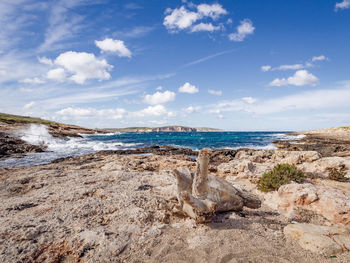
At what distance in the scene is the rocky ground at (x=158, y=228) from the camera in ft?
13.7

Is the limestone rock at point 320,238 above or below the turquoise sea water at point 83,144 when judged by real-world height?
above

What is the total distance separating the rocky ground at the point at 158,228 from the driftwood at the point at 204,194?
314 millimetres

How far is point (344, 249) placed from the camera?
437 centimetres

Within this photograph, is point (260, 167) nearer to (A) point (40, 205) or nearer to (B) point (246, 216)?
(B) point (246, 216)

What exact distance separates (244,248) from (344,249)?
2.24 metres

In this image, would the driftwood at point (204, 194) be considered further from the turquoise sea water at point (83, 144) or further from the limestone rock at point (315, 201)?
the turquoise sea water at point (83, 144)

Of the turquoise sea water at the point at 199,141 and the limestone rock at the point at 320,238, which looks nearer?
the limestone rock at the point at 320,238

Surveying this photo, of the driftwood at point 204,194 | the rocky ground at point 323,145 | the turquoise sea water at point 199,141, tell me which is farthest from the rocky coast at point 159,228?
the turquoise sea water at point 199,141

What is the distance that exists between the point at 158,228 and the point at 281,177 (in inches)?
237

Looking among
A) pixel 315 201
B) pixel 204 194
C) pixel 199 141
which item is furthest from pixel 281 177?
pixel 199 141

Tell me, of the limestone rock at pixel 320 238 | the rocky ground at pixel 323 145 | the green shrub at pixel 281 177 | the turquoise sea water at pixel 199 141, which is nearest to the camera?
the limestone rock at pixel 320 238

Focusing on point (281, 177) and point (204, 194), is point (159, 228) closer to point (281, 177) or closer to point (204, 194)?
point (204, 194)

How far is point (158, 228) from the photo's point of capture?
508 centimetres

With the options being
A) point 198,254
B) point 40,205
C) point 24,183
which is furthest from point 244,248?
point 24,183
